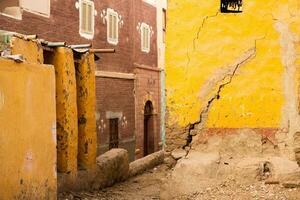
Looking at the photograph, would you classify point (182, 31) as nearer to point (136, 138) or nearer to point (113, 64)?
point (113, 64)

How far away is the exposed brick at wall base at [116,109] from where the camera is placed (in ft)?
52.4

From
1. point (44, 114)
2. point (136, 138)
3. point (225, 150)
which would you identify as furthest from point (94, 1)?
point (225, 150)

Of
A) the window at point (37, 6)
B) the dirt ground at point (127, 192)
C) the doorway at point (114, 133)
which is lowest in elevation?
the dirt ground at point (127, 192)

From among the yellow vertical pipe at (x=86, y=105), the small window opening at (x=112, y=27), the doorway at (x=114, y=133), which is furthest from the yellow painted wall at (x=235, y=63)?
Result: the small window opening at (x=112, y=27)

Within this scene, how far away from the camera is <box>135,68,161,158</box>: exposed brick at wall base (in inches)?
A: 760

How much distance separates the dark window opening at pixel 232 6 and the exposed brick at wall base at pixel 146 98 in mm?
13502

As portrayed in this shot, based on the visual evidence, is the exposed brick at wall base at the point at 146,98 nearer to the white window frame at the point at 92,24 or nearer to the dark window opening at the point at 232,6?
the white window frame at the point at 92,24

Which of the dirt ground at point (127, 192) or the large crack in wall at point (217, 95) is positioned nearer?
the large crack in wall at point (217, 95)

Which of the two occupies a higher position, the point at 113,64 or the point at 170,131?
the point at 113,64

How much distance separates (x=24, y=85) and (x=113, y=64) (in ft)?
38.2

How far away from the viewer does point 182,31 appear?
5.82 metres

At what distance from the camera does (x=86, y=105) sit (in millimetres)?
9805

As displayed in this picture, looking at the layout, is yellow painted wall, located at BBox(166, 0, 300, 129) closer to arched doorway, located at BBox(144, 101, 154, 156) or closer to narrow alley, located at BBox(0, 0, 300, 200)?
narrow alley, located at BBox(0, 0, 300, 200)

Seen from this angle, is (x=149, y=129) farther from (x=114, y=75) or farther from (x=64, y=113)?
(x=64, y=113)
